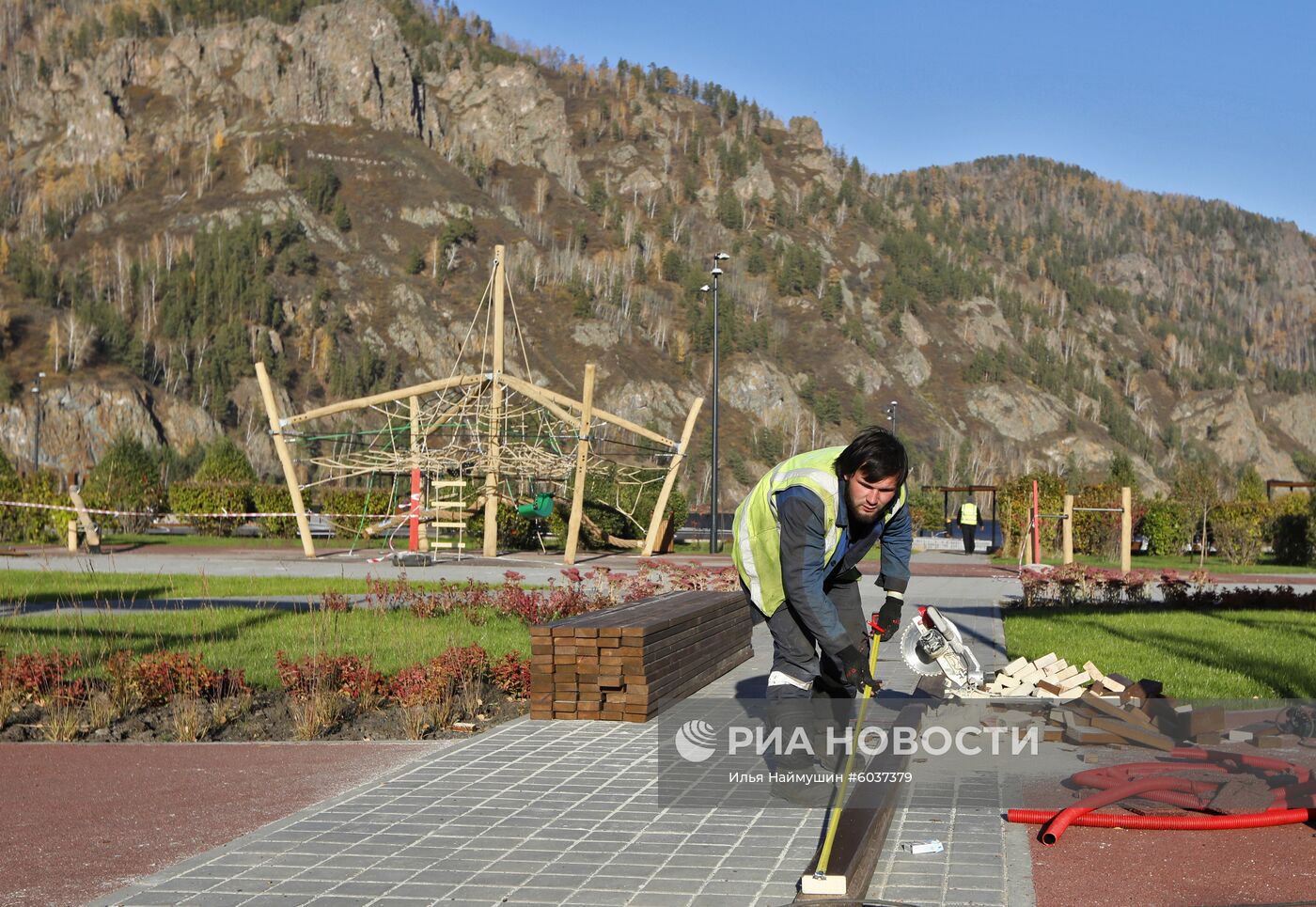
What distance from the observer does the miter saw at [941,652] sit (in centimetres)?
852

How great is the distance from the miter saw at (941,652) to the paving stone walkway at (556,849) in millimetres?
1537

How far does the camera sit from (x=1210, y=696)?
9.79 metres

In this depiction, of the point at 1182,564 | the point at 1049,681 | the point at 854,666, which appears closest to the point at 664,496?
the point at 1182,564

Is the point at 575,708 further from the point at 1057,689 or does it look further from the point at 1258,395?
the point at 1258,395

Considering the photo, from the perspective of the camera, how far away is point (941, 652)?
8.91 m

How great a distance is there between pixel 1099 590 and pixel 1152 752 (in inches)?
503

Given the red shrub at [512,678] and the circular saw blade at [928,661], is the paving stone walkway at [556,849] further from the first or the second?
the red shrub at [512,678]

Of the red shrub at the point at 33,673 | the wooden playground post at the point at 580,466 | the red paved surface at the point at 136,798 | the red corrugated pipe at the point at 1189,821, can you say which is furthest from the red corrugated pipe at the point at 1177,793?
the wooden playground post at the point at 580,466

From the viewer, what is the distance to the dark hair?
17.1 ft

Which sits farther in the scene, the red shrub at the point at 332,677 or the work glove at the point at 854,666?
the red shrub at the point at 332,677

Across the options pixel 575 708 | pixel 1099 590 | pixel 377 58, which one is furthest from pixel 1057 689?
pixel 377 58

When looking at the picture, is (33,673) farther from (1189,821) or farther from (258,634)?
(1189,821)

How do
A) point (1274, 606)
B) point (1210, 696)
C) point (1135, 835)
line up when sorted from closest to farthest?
point (1135, 835) → point (1210, 696) → point (1274, 606)

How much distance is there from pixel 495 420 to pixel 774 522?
23.6 metres
